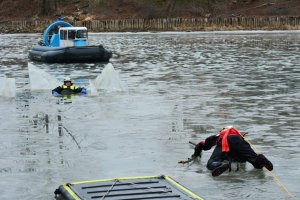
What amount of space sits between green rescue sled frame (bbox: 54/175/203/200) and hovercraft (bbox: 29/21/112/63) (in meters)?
23.9

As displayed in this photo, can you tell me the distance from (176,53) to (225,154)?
1088 inches

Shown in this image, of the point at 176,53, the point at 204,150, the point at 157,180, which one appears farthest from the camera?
the point at 176,53

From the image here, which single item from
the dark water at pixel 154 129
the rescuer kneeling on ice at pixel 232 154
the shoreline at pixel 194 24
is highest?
the rescuer kneeling on ice at pixel 232 154

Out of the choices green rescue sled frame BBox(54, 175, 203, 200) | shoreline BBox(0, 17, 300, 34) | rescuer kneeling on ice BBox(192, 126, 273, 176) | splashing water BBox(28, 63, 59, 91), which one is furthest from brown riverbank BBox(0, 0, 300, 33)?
green rescue sled frame BBox(54, 175, 203, 200)

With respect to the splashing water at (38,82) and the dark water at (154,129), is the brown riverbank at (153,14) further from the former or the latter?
the splashing water at (38,82)

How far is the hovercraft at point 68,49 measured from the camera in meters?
32.7

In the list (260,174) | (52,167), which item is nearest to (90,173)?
(52,167)

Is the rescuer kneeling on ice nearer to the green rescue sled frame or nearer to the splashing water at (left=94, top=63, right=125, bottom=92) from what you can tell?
the green rescue sled frame

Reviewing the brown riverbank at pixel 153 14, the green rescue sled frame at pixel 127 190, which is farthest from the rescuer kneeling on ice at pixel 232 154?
the brown riverbank at pixel 153 14

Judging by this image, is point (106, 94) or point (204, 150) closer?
point (204, 150)

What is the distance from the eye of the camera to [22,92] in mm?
20859

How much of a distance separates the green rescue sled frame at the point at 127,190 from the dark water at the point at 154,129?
1.82 feet

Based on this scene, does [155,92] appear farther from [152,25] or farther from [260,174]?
[152,25]

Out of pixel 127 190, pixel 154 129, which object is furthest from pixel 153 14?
pixel 127 190
